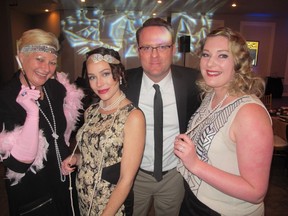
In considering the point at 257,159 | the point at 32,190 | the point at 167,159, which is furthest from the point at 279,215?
the point at 32,190

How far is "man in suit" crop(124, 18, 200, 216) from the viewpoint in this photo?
69.7 inches

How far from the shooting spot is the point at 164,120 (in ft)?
6.07

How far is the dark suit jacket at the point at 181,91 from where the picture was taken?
186 cm

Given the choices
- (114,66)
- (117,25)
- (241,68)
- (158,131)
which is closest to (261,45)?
(117,25)

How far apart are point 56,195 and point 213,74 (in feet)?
4.24

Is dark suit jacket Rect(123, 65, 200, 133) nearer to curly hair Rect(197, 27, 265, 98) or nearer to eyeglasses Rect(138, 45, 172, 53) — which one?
eyeglasses Rect(138, 45, 172, 53)

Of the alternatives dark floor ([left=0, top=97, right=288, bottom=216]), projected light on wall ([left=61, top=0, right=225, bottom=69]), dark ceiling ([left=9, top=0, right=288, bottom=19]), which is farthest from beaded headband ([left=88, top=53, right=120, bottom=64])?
projected light on wall ([left=61, top=0, right=225, bottom=69])

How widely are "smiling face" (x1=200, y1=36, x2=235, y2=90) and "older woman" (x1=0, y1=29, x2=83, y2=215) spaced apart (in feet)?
3.19

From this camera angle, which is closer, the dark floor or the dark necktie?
the dark necktie

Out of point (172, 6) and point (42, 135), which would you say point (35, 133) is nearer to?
point (42, 135)

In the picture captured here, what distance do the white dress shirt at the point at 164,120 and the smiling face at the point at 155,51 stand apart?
0.12 m

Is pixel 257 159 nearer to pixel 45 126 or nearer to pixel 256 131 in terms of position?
→ pixel 256 131

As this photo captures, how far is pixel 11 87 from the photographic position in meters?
1.45

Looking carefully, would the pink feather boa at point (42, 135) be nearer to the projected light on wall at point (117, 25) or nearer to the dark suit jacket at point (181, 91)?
the dark suit jacket at point (181, 91)
